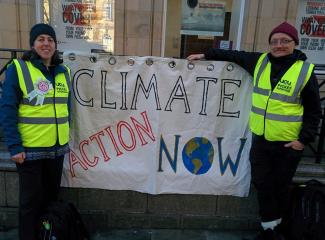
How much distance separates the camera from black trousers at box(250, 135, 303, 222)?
2.81 m

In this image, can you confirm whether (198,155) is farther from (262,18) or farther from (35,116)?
(262,18)

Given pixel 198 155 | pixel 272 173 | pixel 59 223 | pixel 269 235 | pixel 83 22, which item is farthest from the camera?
→ pixel 83 22

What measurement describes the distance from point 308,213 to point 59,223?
206 centimetres

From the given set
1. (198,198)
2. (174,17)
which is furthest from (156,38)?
(198,198)

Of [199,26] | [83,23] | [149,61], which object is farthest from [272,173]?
[83,23]

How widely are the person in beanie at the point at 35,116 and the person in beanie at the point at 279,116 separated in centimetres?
160

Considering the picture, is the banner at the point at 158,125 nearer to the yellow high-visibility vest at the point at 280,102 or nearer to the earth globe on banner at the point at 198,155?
the earth globe on banner at the point at 198,155

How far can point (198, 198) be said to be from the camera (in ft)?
11.1

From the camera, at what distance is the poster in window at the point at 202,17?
6.12m

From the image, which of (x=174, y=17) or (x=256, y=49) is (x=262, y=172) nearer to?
(x=256, y=49)

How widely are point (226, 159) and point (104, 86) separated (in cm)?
135

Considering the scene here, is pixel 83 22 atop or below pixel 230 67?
atop

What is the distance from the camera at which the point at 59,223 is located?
280cm

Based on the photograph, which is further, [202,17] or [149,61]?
[202,17]
